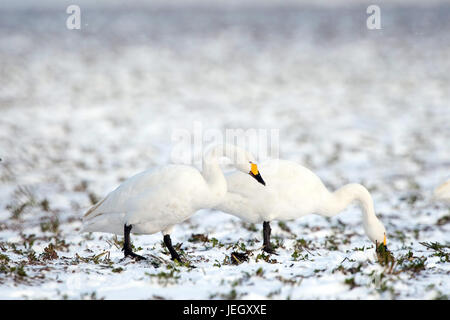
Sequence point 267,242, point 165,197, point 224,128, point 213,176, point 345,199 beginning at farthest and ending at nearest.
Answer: point 224,128, point 345,199, point 267,242, point 213,176, point 165,197

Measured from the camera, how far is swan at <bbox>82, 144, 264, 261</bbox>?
18.1 ft

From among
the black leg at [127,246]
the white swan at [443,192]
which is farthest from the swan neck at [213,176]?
the white swan at [443,192]

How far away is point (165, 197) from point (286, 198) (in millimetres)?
1660

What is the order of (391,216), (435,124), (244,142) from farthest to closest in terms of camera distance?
(435,124)
(244,142)
(391,216)

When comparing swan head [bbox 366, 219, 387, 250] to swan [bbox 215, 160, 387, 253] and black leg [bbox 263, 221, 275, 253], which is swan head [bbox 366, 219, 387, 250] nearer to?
swan [bbox 215, 160, 387, 253]

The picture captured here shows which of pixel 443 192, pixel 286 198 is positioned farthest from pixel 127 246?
pixel 443 192

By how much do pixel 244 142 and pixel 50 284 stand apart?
12.0m

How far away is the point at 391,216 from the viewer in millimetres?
9062

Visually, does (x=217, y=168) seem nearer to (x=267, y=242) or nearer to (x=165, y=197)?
(x=165, y=197)

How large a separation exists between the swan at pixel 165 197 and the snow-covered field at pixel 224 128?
15.3 inches

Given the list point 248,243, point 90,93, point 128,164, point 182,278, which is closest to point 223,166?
point 128,164

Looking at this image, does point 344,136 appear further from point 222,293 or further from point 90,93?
point 222,293

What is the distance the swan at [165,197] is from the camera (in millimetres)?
5504

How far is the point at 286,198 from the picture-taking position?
6.39 metres
